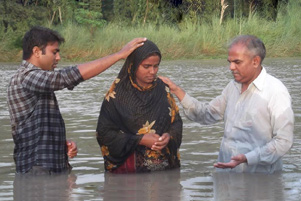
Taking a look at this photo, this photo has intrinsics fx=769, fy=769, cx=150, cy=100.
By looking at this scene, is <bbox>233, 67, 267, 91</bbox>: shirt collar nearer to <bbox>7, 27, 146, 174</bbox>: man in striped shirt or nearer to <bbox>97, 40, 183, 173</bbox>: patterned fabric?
<bbox>97, 40, 183, 173</bbox>: patterned fabric

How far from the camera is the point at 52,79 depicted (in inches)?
219

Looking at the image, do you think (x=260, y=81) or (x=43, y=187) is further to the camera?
(x=43, y=187)

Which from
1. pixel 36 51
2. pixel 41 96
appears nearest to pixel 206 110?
pixel 41 96

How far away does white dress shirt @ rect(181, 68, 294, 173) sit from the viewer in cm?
572

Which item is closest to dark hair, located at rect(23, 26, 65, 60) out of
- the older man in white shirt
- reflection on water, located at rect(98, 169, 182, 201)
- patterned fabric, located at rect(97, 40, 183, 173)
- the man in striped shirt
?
the man in striped shirt

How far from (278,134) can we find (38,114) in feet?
5.90

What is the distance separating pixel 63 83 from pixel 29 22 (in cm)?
2904

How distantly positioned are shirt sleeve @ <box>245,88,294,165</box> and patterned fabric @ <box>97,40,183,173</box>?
798 millimetres

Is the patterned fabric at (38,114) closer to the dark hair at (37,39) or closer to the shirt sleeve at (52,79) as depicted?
the shirt sleeve at (52,79)

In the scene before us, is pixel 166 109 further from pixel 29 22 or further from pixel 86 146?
pixel 29 22

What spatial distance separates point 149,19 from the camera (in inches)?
1366

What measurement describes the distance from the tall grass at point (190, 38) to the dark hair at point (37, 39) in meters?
20.8

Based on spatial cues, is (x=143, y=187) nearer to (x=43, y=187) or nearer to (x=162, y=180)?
(x=162, y=180)

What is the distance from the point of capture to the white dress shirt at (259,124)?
572cm
